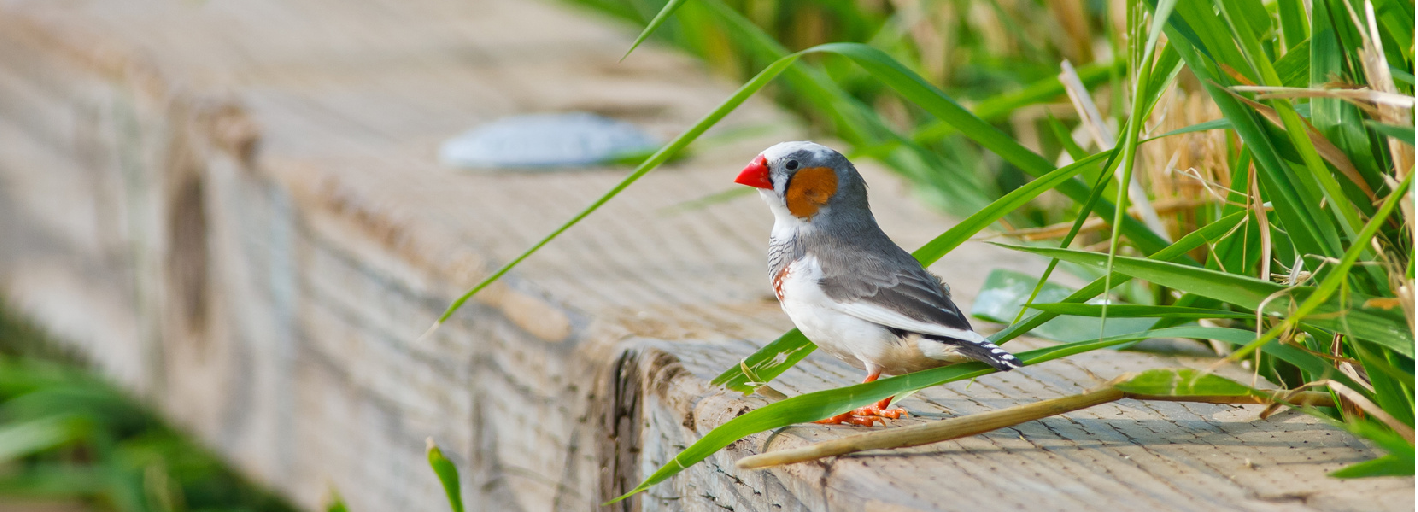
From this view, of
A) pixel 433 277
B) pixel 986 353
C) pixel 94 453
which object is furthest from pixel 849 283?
pixel 94 453

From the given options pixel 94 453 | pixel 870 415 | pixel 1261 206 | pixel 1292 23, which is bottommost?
pixel 94 453

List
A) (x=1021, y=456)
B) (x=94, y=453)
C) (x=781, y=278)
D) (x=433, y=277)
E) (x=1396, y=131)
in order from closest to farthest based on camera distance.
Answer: (x=1396, y=131), (x=1021, y=456), (x=781, y=278), (x=433, y=277), (x=94, y=453)

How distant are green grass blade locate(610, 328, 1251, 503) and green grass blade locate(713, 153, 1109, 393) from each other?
0.33 ft

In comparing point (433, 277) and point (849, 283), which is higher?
point (849, 283)

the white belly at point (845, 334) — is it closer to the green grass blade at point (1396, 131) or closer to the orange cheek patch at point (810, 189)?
the orange cheek patch at point (810, 189)

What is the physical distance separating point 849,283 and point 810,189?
0.10m

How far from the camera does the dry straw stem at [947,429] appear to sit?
88 cm

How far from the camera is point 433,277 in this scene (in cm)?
148

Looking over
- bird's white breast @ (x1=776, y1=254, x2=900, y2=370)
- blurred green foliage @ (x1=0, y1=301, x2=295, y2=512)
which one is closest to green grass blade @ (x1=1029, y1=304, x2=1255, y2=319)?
bird's white breast @ (x1=776, y1=254, x2=900, y2=370)

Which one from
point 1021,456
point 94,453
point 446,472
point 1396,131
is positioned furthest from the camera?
point 94,453

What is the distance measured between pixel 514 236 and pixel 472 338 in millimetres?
260

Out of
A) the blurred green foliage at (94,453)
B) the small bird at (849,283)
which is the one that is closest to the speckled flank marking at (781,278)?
the small bird at (849,283)

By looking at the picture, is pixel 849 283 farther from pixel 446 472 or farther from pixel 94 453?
pixel 94 453

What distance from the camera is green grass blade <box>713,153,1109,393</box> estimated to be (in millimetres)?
967
